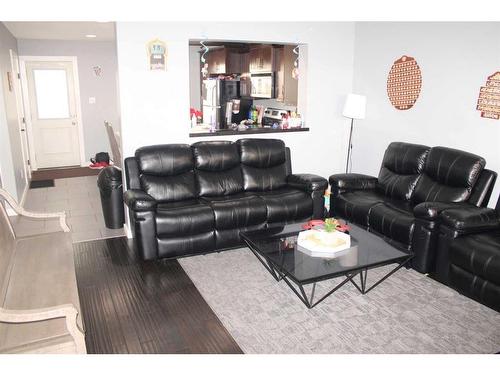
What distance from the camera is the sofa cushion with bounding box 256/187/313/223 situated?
414cm

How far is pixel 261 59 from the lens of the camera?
6.83 m

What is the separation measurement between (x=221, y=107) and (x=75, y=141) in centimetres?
366

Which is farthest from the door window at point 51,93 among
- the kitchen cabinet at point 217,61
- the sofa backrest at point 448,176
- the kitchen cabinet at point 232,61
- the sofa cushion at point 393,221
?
the sofa backrest at point 448,176

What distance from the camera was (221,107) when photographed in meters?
5.97

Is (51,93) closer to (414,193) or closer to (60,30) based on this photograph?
(60,30)

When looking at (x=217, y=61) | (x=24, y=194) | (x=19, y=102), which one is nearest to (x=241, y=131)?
(x=24, y=194)

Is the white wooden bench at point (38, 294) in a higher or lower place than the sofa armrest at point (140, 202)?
lower

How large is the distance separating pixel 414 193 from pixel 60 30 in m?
5.38

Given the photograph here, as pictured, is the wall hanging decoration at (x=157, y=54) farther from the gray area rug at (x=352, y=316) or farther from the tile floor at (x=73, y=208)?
the gray area rug at (x=352, y=316)

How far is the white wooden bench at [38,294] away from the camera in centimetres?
197

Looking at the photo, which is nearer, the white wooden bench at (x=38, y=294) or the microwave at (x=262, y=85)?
the white wooden bench at (x=38, y=294)

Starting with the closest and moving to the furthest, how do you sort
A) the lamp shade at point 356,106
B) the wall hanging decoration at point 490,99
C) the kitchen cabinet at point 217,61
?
the wall hanging decoration at point 490,99 → the lamp shade at point 356,106 → the kitchen cabinet at point 217,61

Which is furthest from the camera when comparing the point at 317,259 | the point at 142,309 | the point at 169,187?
the point at 169,187

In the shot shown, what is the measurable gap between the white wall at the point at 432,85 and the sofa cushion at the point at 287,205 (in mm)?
1418
